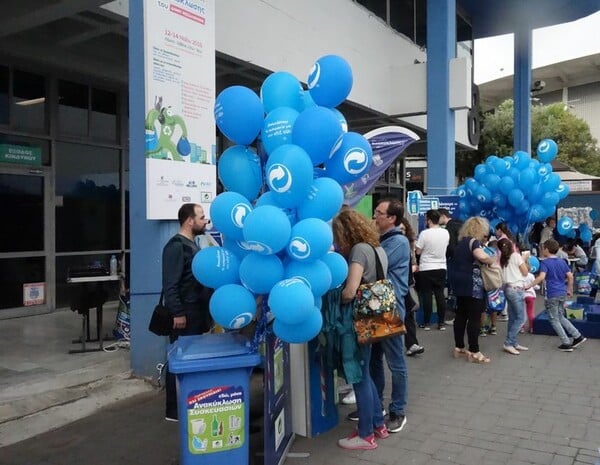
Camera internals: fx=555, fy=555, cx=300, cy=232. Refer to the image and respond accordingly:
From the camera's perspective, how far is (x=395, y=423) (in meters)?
4.19

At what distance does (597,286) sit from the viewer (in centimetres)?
980

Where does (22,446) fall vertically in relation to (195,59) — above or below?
below

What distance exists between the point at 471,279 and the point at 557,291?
5.00ft

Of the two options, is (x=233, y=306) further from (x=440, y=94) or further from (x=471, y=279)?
(x=440, y=94)

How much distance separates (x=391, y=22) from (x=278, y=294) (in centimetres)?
1165

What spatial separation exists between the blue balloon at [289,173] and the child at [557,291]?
474 centimetres

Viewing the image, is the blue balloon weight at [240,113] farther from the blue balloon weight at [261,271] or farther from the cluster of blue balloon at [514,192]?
the cluster of blue balloon at [514,192]

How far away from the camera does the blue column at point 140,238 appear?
506 centimetres

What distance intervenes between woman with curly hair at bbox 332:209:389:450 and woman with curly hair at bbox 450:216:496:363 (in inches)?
89.8

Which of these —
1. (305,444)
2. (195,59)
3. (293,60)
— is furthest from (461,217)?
(305,444)

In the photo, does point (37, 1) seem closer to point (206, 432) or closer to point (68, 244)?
point (68, 244)

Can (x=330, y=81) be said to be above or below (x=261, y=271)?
above

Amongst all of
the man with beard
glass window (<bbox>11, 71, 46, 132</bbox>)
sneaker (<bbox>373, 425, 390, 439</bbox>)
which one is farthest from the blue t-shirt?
glass window (<bbox>11, 71, 46, 132</bbox>)

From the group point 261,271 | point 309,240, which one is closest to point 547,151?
point 309,240
